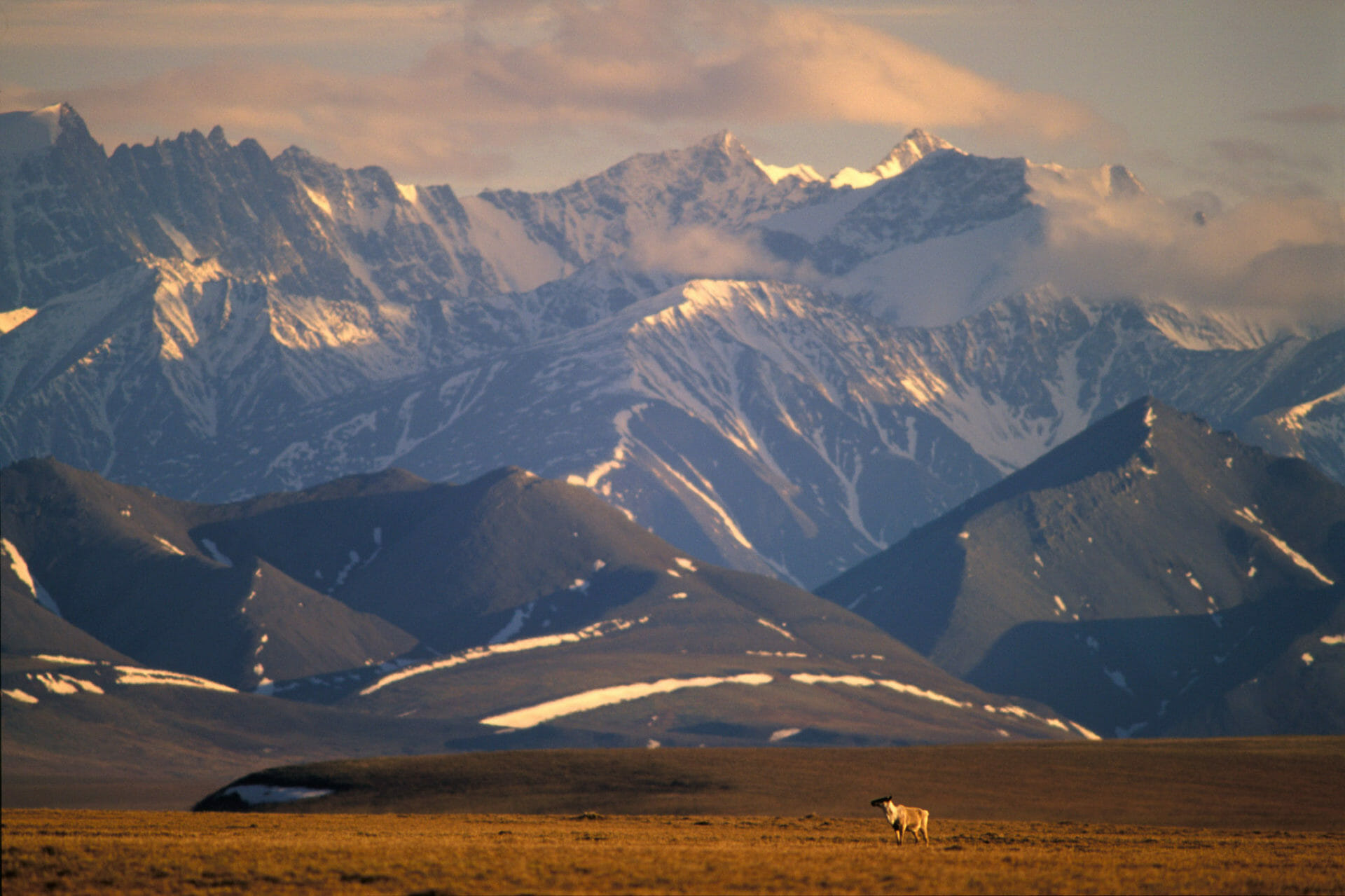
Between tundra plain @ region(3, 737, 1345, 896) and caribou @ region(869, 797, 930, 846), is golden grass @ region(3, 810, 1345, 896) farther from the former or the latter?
caribou @ region(869, 797, 930, 846)

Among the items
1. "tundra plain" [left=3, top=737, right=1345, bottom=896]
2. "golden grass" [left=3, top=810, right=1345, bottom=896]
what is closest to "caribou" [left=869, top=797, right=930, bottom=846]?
"tundra plain" [left=3, top=737, right=1345, bottom=896]

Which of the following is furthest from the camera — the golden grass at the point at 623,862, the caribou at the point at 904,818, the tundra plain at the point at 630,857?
the caribou at the point at 904,818

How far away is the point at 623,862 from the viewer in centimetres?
A: 8638

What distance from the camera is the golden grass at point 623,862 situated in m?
79.4

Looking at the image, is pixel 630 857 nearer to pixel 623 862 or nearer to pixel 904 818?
pixel 623 862

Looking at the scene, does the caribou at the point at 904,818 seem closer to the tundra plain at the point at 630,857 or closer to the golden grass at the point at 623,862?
the tundra plain at the point at 630,857

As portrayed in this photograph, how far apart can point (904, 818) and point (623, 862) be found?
26.5 meters

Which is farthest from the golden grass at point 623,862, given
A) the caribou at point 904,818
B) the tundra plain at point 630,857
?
the caribou at point 904,818

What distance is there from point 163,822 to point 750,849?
180 feet

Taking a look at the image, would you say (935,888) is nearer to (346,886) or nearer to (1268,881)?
(1268,881)

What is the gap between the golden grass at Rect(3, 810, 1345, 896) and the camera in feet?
261

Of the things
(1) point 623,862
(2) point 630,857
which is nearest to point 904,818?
(2) point 630,857

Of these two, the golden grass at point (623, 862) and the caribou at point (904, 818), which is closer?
the golden grass at point (623, 862)

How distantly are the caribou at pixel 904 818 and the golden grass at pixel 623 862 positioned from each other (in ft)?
5.93
